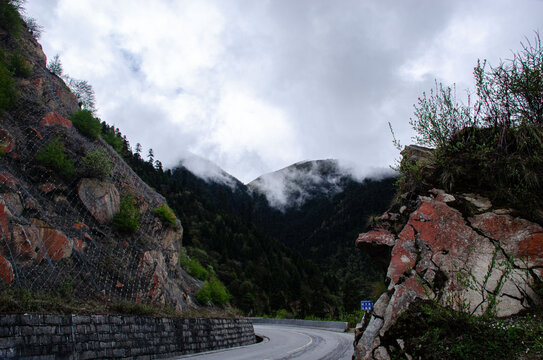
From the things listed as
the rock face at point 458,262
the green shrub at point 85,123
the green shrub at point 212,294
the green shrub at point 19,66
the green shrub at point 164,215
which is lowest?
the green shrub at point 212,294

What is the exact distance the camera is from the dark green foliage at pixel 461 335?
138 inches

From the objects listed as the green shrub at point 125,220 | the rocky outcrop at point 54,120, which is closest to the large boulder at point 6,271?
the green shrub at point 125,220

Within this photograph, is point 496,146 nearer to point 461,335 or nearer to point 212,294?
point 461,335

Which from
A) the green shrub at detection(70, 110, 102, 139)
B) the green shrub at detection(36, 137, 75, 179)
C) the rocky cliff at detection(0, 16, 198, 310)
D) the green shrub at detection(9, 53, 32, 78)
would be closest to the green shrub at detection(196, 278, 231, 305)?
the rocky cliff at detection(0, 16, 198, 310)

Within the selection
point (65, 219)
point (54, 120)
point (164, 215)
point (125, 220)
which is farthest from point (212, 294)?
point (54, 120)

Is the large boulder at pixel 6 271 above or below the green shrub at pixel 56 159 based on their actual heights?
below

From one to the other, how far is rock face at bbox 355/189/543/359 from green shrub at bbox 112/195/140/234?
12.3m

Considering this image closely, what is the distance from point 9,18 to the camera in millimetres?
18438

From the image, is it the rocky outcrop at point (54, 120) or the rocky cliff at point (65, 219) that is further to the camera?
the rocky outcrop at point (54, 120)

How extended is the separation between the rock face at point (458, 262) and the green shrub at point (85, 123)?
691 inches

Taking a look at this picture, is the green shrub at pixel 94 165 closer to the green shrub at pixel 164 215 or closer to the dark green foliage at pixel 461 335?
the green shrub at pixel 164 215

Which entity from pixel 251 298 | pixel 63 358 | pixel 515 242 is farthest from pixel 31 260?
pixel 251 298

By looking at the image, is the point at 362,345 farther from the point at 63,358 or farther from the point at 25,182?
the point at 25,182

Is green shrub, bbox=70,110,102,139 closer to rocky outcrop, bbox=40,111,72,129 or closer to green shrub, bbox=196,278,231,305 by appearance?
rocky outcrop, bbox=40,111,72,129
